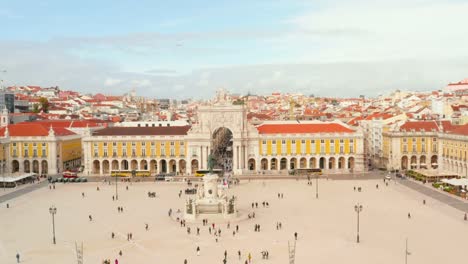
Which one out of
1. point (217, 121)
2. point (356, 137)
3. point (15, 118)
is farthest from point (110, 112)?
point (356, 137)

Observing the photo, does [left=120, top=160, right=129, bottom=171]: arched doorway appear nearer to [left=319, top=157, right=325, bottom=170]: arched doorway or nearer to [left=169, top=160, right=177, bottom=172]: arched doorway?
[left=169, top=160, right=177, bottom=172]: arched doorway

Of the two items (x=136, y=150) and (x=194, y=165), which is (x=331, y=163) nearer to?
(x=194, y=165)

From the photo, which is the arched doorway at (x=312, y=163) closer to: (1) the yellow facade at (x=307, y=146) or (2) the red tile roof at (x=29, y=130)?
(1) the yellow facade at (x=307, y=146)

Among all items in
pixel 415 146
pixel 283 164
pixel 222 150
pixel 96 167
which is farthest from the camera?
pixel 222 150

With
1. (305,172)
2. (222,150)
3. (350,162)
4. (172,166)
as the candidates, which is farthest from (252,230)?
(222,150)

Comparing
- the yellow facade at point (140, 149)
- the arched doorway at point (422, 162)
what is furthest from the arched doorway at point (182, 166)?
the arched doorway at point (422, 162)

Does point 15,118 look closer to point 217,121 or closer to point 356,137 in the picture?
point 217,121

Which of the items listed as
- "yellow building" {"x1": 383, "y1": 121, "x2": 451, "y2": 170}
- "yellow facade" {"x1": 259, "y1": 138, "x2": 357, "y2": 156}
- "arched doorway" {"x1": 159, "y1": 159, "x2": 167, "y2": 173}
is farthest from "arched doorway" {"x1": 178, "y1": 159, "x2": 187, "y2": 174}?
"yellow building" {"x1": 383, "y1": 121, "x2": 451, "y2": 170}

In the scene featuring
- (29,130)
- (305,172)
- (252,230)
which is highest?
(29,130)
